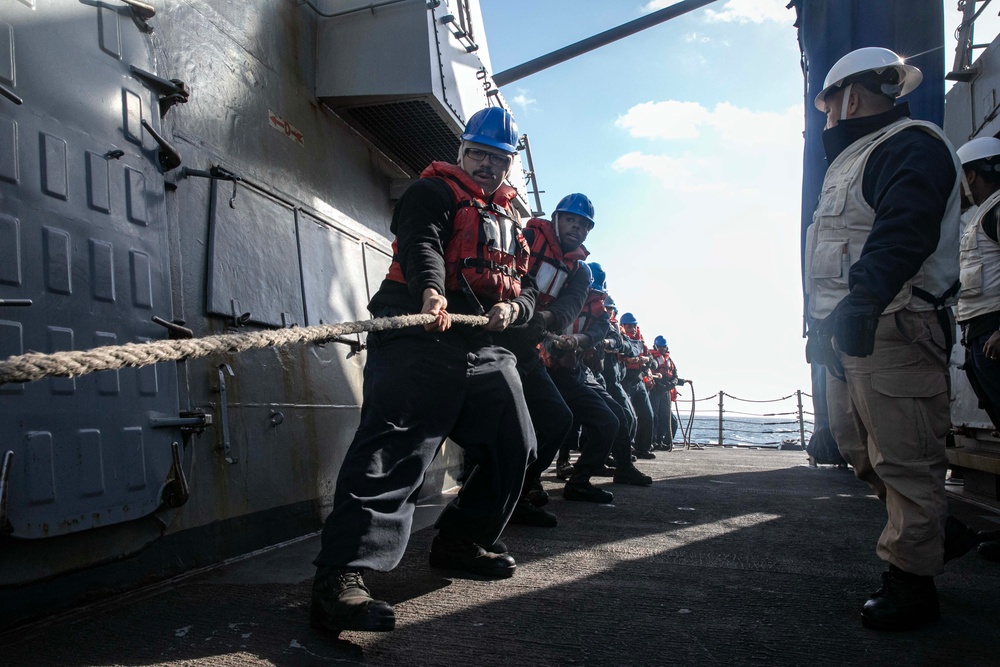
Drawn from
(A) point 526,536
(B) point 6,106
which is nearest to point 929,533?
(A) point 526,536

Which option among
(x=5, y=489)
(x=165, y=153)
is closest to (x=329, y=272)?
(x=165, y=153)

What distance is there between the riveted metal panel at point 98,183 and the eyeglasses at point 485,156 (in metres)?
1.35

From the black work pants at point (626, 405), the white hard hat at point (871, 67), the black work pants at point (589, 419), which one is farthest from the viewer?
the black work pants at point (626, 405)

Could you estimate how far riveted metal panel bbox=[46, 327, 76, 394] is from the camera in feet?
7.09

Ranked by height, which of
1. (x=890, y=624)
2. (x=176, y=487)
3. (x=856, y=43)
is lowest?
(x=890, y=624)

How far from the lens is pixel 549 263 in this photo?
443cm

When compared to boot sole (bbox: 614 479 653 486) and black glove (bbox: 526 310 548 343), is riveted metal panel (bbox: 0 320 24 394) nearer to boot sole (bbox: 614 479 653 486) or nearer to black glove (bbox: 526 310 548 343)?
black glove (bbox: 526 310 548 343)

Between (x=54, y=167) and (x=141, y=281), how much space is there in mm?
483

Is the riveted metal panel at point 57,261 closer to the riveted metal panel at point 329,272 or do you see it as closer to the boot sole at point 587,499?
the riveted metal panel at point 329,272

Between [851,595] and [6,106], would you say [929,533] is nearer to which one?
[851,595]

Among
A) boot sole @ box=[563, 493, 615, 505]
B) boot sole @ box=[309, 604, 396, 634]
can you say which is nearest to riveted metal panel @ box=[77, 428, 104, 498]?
boot sole @ box=[309, 604, 396, 634]

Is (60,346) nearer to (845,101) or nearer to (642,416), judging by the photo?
(845,101)

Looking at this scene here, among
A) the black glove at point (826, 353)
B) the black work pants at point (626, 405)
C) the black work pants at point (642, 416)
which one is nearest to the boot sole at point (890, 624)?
the black glove at point (826, 353)

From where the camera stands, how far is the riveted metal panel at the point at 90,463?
223cm
